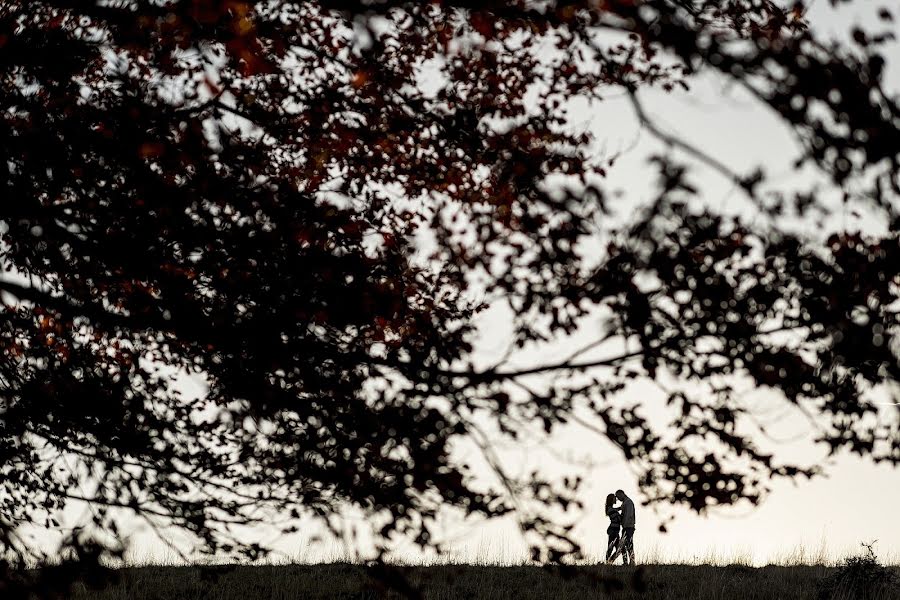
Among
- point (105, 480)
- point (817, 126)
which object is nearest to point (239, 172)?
point (105, 480)

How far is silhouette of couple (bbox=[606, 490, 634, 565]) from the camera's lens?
711 inches

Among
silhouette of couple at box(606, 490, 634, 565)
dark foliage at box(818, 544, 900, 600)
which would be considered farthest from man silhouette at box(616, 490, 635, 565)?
dark foliage at box(818, 544, 900, 600)

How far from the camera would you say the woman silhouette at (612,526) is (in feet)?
60.6

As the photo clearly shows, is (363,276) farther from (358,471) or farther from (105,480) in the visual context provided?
(105,480)

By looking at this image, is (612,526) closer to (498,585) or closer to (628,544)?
(628,544)

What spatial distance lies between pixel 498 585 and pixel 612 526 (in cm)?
561

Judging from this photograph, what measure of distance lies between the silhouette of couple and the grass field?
2.00 meters

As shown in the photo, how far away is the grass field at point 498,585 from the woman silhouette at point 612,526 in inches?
98.0

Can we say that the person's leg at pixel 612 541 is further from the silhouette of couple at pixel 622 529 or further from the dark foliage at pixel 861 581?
the dark foliage at pixel 861 581

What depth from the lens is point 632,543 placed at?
18.2 metres

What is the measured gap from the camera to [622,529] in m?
18.4

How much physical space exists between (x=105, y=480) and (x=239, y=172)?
3388 mm

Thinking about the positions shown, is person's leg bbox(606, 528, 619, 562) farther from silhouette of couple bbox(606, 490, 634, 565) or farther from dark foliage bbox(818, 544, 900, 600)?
dark foliage bbox(818, 544, 900, 600)

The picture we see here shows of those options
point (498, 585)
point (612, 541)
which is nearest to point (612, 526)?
point (612, 541)
